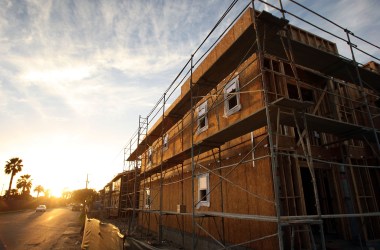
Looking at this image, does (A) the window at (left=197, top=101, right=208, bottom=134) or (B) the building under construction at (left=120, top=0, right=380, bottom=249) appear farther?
(A) the window at (left=197, top=101, right=208, bottom=134)

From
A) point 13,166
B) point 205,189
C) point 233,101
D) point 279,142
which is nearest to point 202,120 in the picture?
point 233,101

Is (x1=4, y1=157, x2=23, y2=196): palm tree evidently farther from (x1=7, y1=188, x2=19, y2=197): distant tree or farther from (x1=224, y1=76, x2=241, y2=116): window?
(x1=224, y1=76, x2=241, y2=116): window

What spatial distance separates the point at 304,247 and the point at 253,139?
360cm

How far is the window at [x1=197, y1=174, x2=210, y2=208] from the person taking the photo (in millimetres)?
10531

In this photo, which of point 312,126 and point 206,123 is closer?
point 312,126

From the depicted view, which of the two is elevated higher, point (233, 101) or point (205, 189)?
point (233, 101)

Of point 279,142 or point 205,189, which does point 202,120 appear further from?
point 279,142

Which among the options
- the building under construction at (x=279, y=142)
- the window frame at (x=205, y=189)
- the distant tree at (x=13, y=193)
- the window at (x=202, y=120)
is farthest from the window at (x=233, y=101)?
the distant tree at (x=13, y=193)

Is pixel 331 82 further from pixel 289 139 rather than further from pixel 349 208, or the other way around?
Result: pixel 349 208

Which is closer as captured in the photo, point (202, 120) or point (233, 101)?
point (233, 101)

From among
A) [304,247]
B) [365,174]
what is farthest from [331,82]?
[304,247]

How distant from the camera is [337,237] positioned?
8.93 metres

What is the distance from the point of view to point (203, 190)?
11.2 m

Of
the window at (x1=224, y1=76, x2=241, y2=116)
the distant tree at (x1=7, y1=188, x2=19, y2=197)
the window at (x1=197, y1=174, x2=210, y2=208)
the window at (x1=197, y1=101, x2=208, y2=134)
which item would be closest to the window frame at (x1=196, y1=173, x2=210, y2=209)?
the window at (x1=197, y1=174, x2=210, y2=208)
